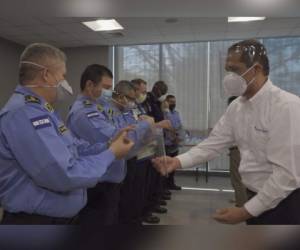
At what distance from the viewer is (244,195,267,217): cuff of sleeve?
140 cm

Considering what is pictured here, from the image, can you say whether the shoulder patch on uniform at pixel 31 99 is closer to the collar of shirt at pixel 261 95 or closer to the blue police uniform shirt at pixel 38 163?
the blue police uniform shirt at pixel 38 163

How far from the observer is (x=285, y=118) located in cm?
141

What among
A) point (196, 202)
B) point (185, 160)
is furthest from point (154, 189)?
point (185, 160)

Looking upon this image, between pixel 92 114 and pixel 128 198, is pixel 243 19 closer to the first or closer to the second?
pixel 128 198

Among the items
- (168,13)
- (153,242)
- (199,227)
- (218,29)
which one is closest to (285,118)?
(199,227)

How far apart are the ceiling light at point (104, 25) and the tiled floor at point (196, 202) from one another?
313cm

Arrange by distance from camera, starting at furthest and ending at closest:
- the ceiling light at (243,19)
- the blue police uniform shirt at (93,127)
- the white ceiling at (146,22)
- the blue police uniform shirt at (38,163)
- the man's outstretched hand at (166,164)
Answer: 1. the ceiling light at (243,19)
2. the white ceiling at (146,22)
3. the blue police uniform shirt at (93,127)
4. the man's outstretched hand at (166,164)
5. the blue police uniform shirt at (38,163)

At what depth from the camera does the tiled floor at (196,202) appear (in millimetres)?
3984

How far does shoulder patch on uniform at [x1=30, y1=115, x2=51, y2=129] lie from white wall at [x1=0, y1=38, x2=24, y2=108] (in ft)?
18.7

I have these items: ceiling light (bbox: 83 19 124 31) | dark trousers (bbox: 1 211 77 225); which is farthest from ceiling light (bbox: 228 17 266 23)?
dark trousers (bbox: 1 211 77 225)

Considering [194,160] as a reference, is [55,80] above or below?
above

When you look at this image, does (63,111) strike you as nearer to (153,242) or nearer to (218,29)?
(218,29)

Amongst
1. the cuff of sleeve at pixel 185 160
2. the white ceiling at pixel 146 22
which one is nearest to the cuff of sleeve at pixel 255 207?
the cuff of sleeve at pixel 185 160

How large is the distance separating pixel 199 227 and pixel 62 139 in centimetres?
91
